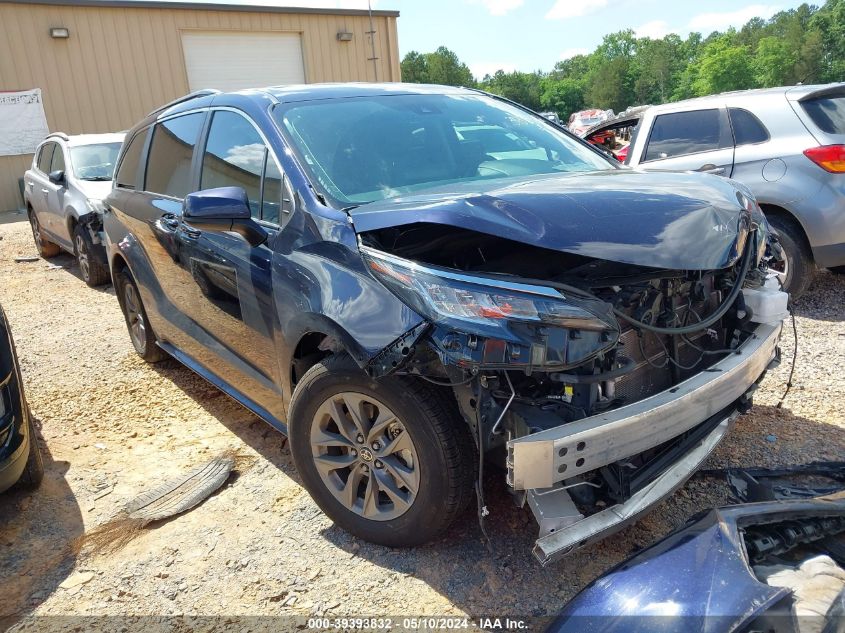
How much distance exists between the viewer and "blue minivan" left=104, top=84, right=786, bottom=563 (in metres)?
2.04

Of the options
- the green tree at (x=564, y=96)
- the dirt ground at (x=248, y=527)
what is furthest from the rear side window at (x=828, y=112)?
the green tree at (x=564, y=96)

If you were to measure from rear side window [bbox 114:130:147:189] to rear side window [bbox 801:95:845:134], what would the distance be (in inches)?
202

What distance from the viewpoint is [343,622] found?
2303mm

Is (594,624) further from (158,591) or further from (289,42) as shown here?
(289,42)

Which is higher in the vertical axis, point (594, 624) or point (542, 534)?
point (594, 624)

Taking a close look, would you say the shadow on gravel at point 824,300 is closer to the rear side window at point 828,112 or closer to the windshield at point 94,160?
the rear side window at point 828,112

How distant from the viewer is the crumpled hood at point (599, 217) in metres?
2.11

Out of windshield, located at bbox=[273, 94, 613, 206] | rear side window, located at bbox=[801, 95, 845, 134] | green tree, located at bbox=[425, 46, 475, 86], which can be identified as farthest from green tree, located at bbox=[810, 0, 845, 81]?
windshield, located at bbox=[273, 94, 613, 206]

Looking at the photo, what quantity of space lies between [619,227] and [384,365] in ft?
3.03

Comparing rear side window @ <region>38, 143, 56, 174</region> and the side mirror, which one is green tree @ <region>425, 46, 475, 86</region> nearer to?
rear side window @ <region>38, 143, 56, 174</region>

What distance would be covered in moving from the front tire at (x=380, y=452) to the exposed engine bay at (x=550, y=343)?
124mm

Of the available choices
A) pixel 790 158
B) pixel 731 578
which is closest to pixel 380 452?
pixel 731 578

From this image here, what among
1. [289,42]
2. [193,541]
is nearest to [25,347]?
[193,541]

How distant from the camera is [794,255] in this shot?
5.14 m
